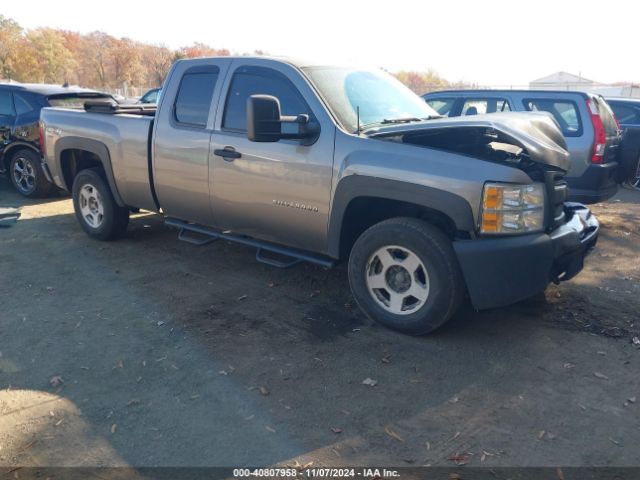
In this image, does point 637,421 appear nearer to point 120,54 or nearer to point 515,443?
point 515,443

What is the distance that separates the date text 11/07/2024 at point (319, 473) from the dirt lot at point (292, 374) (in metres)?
0.06

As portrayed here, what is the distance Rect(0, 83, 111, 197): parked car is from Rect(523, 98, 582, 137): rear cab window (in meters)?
7.15

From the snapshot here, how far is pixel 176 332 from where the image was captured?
417cm

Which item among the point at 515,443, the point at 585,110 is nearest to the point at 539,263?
the point at 515,443

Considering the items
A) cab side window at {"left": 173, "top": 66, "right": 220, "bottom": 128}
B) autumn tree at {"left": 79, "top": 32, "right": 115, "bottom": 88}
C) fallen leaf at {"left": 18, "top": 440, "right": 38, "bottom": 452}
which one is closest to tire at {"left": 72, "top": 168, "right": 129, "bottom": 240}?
cab side window at {"left": 173, "top": 66, "right": 220, "bottom": 128}

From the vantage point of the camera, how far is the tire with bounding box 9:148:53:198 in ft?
28.7

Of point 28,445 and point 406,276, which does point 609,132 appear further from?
point 28,445

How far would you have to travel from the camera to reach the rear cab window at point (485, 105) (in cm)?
859

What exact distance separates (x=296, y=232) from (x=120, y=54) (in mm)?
54379

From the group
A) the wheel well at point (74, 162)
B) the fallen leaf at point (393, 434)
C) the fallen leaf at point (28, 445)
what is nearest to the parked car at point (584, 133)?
the fallen leaf at point (393, 434)

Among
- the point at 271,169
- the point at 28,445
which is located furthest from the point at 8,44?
the point at 28,445

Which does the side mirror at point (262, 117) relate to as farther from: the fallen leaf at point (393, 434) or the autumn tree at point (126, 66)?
the autumn tree at point (126, 66)

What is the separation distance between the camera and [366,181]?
3982 mm

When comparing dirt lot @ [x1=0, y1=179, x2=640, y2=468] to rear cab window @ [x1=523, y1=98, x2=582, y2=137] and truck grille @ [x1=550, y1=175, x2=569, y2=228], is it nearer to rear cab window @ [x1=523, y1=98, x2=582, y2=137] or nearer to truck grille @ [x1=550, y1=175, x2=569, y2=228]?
truck grille @ [x1=550, y1=175, x2=569, y2=228]
